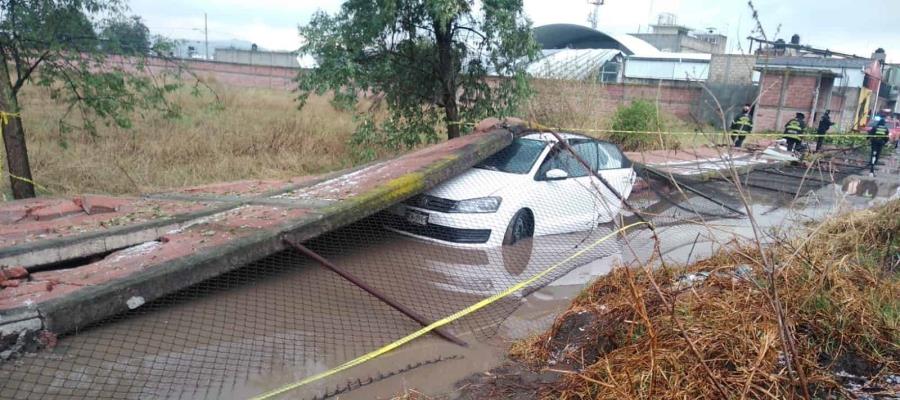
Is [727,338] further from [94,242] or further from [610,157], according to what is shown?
[610,157]

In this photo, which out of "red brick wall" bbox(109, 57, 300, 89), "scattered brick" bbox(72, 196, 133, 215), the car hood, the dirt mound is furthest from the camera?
"red brick wall" bbox(109, 57, 300, 89)

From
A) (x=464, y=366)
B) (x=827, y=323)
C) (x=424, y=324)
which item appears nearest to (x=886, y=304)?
(x=827, y=323)

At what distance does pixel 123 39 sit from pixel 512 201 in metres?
5.39

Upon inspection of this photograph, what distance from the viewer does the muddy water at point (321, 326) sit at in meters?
3.63

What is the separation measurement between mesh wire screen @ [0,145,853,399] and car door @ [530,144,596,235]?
1.2 inches

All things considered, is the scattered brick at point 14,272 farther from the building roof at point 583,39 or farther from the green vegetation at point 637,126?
the building roof at point 583,39

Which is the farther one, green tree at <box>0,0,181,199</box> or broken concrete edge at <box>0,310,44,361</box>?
green tree at <box>0,0,181,199</box>

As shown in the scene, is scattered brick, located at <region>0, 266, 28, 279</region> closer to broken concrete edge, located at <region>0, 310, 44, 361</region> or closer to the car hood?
broken concrete edge, located at <region>0, 310, 44, 361</region>

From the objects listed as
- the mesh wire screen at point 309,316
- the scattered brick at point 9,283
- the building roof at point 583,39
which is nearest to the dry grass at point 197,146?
the mesh wire screen at point 309,316

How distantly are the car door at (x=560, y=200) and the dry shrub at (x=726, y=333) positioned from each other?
82.7 inches

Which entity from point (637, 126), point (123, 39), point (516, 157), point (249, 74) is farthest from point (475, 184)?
point (249, 74)

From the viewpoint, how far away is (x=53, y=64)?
6898 mm

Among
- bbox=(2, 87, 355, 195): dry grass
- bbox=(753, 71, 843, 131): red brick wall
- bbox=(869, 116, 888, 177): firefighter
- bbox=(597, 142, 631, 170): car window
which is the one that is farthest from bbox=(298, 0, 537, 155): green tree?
bbox=(753, 71, 843, 131): red brick wall

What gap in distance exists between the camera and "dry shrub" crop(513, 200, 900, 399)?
286cm
